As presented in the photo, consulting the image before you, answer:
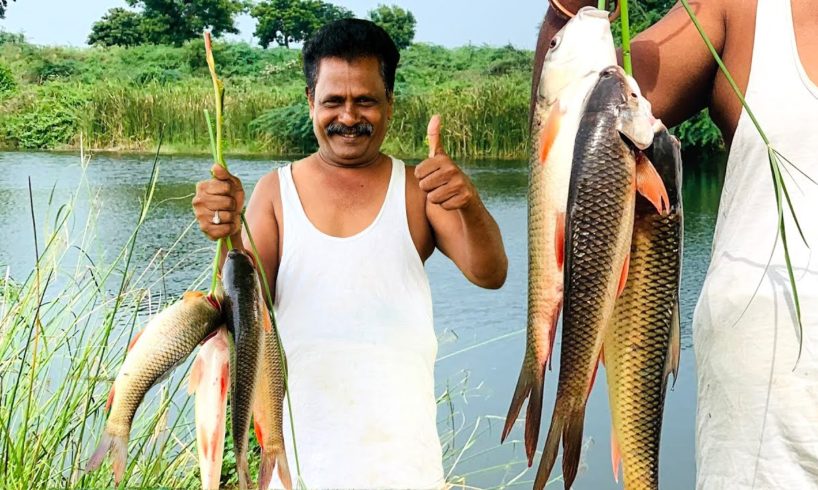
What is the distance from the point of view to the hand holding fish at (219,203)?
2047 millimetres

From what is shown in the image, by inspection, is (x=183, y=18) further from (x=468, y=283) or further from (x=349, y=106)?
(x=349, y=106)

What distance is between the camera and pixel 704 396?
6.15ft

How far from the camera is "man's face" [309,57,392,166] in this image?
100 inches

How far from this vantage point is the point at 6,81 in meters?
30.7

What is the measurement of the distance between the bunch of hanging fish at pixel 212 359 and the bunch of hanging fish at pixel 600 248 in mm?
670

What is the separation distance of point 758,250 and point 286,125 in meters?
19.8

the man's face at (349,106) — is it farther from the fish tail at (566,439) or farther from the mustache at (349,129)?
the fish tail at (566,439)

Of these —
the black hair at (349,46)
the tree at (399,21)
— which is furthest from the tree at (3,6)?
the tree at (399,21)

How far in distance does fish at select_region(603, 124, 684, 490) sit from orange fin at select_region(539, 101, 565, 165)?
0.13 metres

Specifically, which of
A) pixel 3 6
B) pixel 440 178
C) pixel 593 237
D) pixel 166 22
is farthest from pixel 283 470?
pixel 166 22

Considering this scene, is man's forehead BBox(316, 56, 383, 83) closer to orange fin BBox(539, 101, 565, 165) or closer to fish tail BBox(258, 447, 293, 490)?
fish tail BBox(258, 447, 293, 490)

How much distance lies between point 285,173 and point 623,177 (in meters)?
1.48

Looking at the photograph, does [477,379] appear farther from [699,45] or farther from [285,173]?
[699,45]

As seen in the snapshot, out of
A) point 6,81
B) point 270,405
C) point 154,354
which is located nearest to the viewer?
point 154,354
